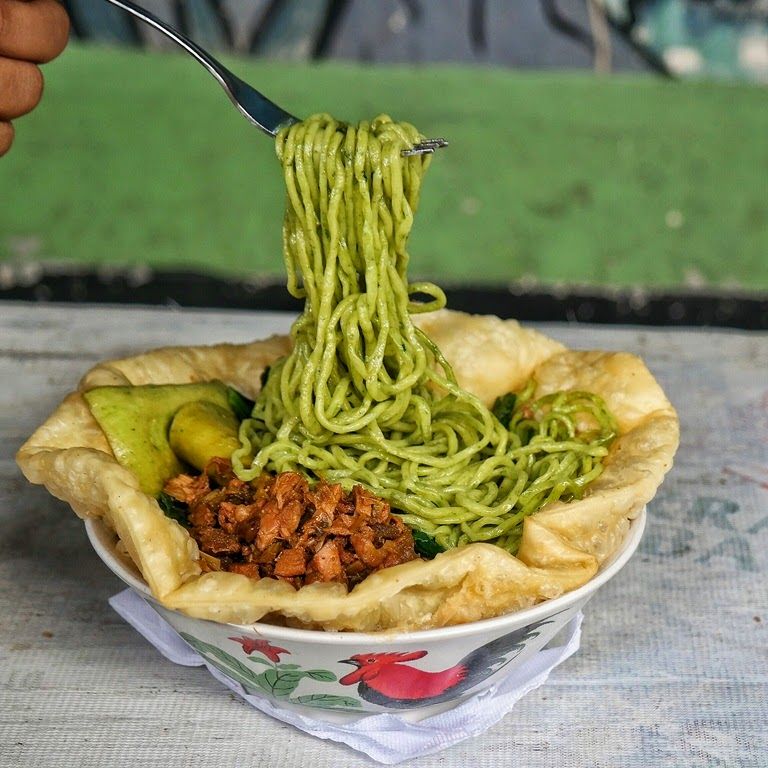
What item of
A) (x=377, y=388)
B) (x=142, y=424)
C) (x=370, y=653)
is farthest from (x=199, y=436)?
(x=370, y=653)

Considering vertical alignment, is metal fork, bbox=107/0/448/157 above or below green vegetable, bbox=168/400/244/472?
above

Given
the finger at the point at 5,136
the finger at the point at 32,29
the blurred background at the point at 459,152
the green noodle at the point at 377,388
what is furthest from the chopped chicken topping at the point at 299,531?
the blurred background at the point at 459,152

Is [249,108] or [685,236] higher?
[249,108]

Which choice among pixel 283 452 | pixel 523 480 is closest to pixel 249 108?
pixel 283 452

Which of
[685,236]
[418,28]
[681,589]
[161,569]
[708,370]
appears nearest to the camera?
[161,569]

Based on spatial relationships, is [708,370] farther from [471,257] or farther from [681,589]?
[471,257]

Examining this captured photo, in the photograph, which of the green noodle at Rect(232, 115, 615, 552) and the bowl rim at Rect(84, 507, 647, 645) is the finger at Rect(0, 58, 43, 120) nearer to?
the green noodle at Rect(232, 115, 615, 552)

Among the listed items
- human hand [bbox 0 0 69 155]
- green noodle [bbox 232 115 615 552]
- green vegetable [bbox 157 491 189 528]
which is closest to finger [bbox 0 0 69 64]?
human hand [bbox 0 0 69 155]
